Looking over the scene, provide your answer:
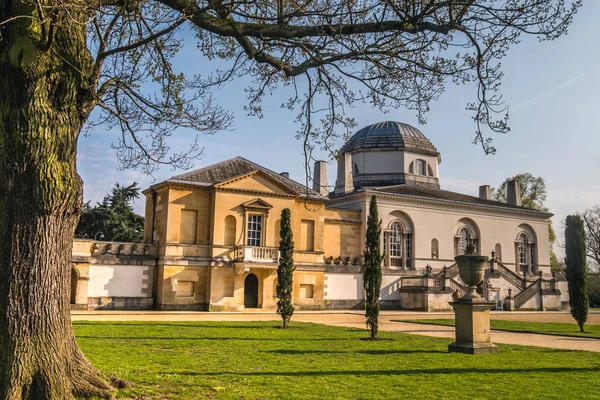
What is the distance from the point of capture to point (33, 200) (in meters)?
6.73

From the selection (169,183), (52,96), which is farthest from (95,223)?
(52,96)

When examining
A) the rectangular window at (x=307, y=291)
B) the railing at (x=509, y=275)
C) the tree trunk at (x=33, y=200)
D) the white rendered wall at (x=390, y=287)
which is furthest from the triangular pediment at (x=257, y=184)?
the tree trunk at (x=33, y=200)

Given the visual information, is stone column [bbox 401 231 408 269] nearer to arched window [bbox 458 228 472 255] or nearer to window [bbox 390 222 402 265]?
window [bbox 390 222 402 265]

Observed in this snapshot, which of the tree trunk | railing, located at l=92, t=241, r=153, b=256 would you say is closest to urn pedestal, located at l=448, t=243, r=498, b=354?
the tree trunk

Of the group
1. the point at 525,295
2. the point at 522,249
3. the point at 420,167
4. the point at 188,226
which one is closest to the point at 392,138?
the point at 420,167

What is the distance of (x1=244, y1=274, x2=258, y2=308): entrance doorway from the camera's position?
34.2m

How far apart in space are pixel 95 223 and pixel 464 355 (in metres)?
41.9

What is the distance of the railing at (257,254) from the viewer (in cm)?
3259

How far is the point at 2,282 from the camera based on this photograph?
21.8ft

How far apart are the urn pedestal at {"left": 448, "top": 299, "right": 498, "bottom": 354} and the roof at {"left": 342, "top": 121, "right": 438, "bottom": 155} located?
3370 centimetres

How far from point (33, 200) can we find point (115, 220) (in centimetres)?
4338

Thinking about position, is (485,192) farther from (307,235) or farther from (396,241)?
(307,235)

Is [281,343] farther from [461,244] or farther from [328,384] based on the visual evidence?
[461,244]

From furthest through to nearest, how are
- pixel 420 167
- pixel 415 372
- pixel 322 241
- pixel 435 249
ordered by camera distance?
pixel 420 167
pixel 435 249
pixel 322 241
pixel 415 372
